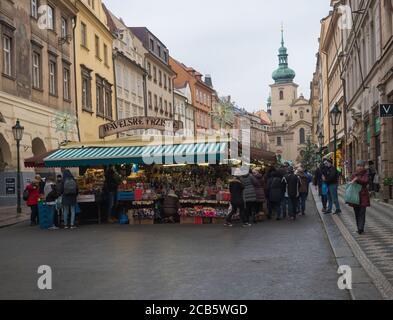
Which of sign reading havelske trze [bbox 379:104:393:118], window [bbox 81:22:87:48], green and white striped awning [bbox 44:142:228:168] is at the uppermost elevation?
window [bbox 81:22:87:48]

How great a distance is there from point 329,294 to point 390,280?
→ 1084mm

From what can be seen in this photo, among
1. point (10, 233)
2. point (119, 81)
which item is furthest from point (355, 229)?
point (119, 81)

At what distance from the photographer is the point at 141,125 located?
20531mm

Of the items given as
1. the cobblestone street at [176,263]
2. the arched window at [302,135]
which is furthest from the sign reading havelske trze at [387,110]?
the arched window at [302,135]

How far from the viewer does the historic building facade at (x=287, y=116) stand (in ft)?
456

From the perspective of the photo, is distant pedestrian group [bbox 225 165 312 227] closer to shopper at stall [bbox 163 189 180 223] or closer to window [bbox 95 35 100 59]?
shopper at stall [bbox 163 189 180 223]

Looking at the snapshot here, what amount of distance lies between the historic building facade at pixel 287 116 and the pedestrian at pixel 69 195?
115 meters

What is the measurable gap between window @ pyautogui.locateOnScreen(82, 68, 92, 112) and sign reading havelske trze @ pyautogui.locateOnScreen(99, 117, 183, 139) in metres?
14.6

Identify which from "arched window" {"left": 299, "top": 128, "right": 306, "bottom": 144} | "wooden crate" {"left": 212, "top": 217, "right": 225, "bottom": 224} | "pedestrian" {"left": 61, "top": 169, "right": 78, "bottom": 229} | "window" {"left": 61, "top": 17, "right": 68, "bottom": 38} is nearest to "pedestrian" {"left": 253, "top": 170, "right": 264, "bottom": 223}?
"wooden crate" {"left": 212, "top": 217, "right": 225, "bottom": 224}

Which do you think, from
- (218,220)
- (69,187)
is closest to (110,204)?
→ (69,187)

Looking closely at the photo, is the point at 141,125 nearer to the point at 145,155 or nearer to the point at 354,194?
the point at 145,155

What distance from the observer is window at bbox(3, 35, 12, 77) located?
23.9 m

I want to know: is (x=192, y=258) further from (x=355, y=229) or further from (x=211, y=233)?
(x=355, y=229)
